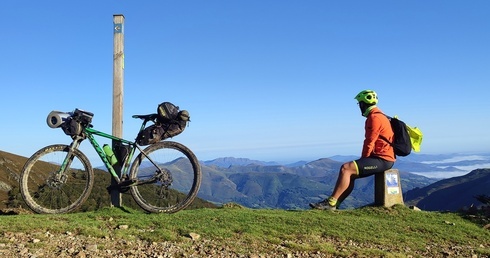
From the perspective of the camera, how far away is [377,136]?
29.6 ft

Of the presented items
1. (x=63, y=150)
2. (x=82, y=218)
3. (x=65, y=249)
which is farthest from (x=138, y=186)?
(x=65, y=249)

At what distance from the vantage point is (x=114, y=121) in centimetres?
959

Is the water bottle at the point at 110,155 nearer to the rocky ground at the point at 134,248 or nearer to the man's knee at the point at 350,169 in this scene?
the rocky ground at the point at 134,248

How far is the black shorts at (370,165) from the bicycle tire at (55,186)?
5914 millimetres

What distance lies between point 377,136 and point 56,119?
706 centimetres

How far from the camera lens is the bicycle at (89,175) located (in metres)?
8.26

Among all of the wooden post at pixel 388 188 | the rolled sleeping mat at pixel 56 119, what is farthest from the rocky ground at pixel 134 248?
the wooden post at pixel 388 188

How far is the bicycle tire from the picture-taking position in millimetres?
8320

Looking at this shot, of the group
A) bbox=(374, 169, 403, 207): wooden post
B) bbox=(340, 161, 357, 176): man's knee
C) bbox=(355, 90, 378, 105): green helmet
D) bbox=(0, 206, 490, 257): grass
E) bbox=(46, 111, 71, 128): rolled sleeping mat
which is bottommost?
bbox=(0, 206, 490, 257): grass

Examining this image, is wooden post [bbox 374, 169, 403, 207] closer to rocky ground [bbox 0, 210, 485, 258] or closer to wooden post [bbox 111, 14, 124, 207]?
rocky ground [bbox 0, 210, 485, 258]

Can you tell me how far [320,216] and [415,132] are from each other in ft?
10.9

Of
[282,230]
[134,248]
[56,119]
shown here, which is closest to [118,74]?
[56,119]

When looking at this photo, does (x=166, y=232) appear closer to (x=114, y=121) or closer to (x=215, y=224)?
(x=215, y=224)

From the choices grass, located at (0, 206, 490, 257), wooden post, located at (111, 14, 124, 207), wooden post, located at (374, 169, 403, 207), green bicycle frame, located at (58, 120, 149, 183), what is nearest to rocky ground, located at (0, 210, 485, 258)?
grass, located at (0, 206, 490, 257)
